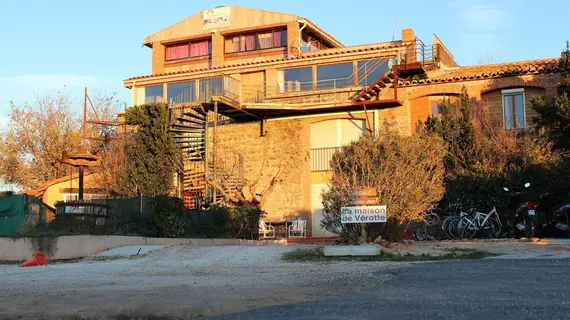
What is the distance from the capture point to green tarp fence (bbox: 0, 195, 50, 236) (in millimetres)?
18195

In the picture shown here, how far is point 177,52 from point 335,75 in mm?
12533

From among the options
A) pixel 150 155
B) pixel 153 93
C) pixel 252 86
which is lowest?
pixel 150 155

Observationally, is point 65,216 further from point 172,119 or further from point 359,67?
point 359,67

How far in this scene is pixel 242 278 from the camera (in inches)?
404

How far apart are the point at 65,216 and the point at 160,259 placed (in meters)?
4.72

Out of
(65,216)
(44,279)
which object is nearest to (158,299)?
(44,279)

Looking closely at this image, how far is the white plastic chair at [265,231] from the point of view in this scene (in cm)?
2389

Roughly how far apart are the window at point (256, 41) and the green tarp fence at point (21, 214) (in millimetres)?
17801

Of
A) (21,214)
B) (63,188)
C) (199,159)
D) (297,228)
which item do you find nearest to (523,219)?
(297,228)

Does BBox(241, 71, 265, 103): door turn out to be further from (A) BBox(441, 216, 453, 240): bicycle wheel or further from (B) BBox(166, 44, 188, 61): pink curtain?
(A) BBox(441, 216, 453, 240): bicycle wheel

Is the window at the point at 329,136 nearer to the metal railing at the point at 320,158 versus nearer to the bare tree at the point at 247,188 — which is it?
the metal railing at the point at 320,158

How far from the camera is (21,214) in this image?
60.0ft

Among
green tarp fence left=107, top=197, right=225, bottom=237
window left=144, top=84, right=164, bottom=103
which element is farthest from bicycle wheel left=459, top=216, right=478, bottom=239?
window left=144, top=84, right=164, bottom=103

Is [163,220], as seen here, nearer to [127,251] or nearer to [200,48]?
[127,251]
